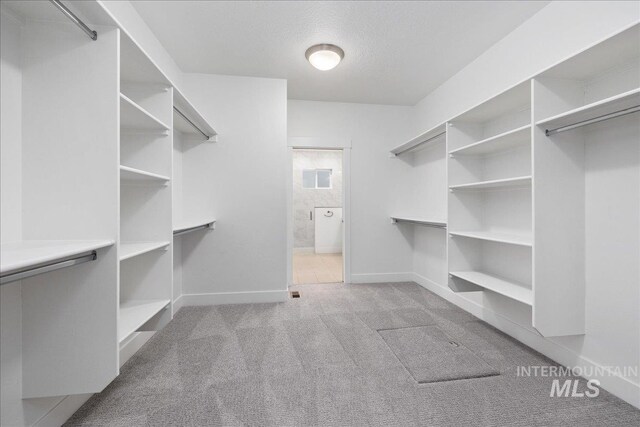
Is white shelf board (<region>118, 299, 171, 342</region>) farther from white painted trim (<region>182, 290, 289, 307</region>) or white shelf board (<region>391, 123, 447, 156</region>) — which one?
white shelf board (<region>391, 123, 447, 156</region>)

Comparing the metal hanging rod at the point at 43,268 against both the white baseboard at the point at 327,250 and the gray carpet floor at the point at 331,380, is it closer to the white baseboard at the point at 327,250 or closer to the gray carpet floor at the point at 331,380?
the gray carpet floor at the point at 331,380

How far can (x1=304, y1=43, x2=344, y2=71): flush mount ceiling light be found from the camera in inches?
99.3

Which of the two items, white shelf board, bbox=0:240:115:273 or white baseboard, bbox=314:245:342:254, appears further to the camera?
white baseboard, bbox=314:245:342:254

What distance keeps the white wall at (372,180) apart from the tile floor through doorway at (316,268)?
61 cm

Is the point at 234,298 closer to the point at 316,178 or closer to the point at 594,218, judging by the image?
the point at 594,218

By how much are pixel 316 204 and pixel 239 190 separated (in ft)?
13.2

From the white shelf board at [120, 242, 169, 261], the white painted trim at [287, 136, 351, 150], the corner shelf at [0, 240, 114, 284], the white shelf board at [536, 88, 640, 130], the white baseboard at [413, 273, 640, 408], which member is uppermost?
the white painted trim at [287, 136, 351, 150]

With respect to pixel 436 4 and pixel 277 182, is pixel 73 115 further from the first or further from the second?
pixel 436 4

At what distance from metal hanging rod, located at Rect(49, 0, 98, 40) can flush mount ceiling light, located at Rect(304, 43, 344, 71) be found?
70.6 inches

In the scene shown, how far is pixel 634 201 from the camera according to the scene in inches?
58.9

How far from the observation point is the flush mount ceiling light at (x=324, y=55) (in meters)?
2.52

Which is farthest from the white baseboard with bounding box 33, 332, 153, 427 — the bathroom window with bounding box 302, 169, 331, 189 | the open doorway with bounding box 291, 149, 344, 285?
the bathroom window with bounding box 302, 169, 331, 189

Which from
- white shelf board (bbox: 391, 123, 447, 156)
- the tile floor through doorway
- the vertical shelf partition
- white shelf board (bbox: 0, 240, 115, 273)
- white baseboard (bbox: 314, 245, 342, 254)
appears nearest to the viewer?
white shelf board (bbox: 0, 240, 115, 273)

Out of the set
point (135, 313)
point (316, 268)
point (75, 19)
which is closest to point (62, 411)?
point (135, 313)
